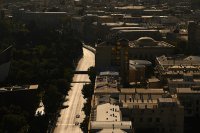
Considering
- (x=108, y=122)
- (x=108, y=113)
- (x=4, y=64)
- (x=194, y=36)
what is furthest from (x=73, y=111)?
(x=194, y=36)

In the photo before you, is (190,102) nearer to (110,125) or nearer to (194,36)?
(110,125)

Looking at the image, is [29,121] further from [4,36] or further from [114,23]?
[114,23]

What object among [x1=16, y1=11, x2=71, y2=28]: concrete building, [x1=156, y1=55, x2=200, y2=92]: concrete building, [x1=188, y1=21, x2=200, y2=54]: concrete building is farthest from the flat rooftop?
[x1=16, y1=11, x2=71, y2=28]: concrete building

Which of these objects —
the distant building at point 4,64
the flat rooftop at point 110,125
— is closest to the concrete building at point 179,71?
the flat rooftop at point 110,125

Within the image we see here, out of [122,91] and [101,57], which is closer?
[122,91]

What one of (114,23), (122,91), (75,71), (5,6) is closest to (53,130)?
(122,91)

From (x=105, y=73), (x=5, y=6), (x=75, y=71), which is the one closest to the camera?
(x=105, y=73)

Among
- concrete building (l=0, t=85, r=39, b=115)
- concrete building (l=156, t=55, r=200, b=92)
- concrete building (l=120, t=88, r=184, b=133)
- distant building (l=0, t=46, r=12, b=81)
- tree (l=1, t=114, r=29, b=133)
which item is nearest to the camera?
concrete building (l=120, t=88, r=184, b=133)

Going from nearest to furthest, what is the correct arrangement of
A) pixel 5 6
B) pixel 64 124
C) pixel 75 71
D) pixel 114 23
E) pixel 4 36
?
pixel 64 124 < pixel 75 71 < pixel 4 36 < pixel 114 23 < pixel 5 6

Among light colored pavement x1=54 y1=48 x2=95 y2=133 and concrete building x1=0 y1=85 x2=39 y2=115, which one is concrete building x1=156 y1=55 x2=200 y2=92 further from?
concrete building x1=0 y1=85 x2=39 y2=115

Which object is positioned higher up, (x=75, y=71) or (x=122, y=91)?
(x=122, y=91)

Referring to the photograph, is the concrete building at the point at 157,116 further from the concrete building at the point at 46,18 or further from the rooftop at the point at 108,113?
the concrete building at the point at 46,18
